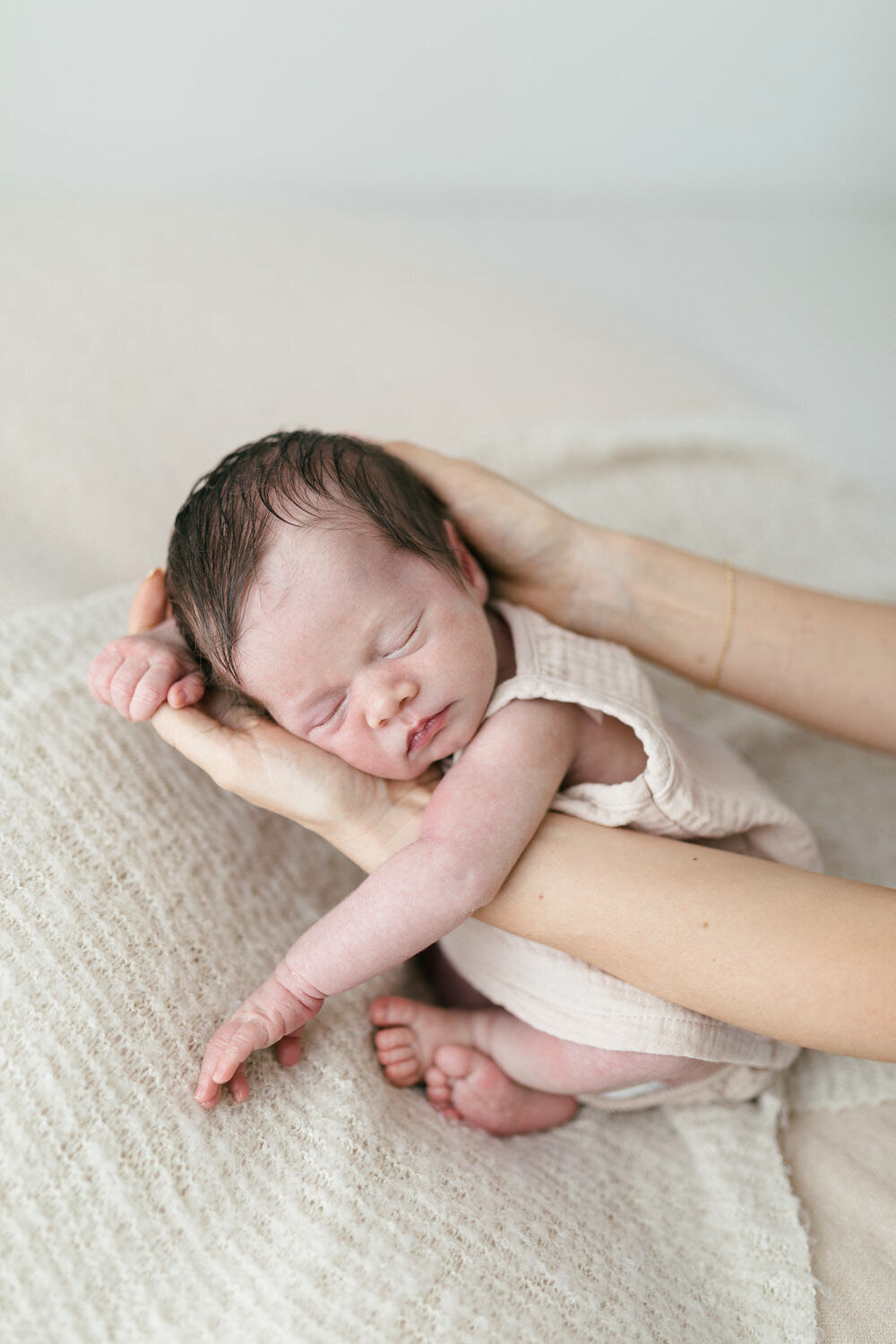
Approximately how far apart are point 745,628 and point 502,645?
330mm

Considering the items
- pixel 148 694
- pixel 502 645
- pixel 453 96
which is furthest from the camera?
pixel 453 96

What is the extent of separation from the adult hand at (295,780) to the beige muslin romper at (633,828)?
16cm

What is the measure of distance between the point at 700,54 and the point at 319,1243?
2546 millimetres

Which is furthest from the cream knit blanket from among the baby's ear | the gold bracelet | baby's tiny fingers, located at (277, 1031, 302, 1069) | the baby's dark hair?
the gold bracelet

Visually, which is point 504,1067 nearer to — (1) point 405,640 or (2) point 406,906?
(2) point 406,906

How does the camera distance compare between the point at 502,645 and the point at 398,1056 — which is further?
the point at 502,645

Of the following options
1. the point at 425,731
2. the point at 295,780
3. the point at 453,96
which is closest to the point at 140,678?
the point at 295,780

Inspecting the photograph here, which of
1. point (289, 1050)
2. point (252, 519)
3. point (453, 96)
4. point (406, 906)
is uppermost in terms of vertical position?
point (453, 96)

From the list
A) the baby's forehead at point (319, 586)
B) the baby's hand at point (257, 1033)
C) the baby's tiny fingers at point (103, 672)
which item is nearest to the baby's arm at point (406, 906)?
the baby's hand at point (257, 1033)

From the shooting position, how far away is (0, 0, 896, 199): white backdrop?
1901 millimetres

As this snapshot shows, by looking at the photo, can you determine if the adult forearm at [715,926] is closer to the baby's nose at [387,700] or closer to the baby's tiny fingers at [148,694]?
the baby's nose at [387,700]

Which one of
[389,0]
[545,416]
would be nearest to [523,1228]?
[545,416]

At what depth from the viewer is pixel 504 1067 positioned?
1.17 meters

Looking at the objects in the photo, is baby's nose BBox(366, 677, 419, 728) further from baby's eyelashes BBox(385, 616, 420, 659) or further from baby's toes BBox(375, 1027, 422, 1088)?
baby's toes BBox(375, 1027, 422, 1088)
